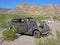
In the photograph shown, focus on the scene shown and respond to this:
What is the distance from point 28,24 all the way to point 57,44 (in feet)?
28.3

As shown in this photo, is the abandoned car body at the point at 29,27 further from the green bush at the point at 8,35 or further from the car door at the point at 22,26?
the green bush at the point at 8,35

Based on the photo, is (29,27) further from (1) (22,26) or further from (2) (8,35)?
(2) (8,35)

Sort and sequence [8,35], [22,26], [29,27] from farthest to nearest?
[22,26]
[29,27]
[8,35]

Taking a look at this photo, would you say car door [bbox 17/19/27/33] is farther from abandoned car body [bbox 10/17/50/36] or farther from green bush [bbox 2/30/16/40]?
green bush [bbox 2/30/16/40]

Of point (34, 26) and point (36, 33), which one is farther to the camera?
point (34, 26)

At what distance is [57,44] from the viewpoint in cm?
739

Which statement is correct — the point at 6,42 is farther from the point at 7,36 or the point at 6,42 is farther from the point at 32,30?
the point at 32,30

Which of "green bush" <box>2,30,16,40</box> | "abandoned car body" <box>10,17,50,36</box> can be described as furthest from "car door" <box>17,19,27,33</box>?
"green bush" <box>2,30,16,40</box>

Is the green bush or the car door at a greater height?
the car door

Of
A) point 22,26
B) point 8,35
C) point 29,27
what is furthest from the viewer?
point 22,26

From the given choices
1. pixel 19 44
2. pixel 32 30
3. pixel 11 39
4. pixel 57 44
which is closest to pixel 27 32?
pixel 32 30

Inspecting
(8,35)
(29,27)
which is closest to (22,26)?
(29,27)

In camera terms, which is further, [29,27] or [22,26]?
[22,26]

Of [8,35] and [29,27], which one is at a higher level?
[29,27]
